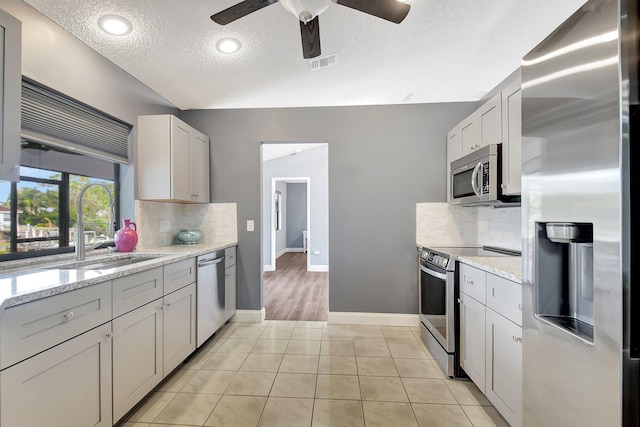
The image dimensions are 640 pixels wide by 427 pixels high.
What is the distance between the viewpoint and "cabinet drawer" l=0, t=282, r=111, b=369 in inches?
37.3

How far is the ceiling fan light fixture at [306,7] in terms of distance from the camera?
4.37 ft

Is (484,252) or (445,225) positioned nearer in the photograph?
(484,252)

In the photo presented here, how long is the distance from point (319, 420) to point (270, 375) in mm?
585

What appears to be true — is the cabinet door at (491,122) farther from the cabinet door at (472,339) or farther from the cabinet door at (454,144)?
the cabinet door at (472,339)

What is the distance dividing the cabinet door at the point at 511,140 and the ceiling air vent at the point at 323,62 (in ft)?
4.27

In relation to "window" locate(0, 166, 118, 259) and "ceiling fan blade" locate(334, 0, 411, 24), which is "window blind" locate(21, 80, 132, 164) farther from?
"ceiling fan blade" locate(334, 0, 411, 24)

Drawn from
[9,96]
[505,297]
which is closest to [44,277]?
[9,96]

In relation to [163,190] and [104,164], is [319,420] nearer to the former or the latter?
[163,190]

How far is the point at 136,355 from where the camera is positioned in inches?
61.5

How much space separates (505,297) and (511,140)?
1.08 m

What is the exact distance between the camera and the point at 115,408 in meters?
1.40

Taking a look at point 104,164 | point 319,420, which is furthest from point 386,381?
point 104,164

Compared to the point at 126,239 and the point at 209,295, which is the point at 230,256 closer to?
the point at 209,295

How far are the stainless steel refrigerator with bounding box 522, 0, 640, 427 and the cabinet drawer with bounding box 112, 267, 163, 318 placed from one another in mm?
1974
